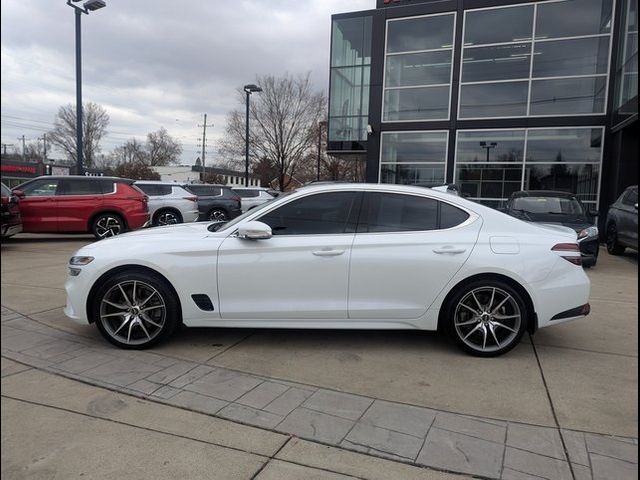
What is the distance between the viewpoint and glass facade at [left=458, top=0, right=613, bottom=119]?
16.8 metres

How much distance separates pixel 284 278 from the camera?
416cm

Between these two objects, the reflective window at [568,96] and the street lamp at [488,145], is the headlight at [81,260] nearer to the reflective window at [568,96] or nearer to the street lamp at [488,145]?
the street lamp at [488,145]

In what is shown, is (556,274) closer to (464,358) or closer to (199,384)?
(464,358)

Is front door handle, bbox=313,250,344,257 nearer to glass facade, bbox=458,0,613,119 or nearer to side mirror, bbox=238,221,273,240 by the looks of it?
side mirror, bbox=238,221,273,240

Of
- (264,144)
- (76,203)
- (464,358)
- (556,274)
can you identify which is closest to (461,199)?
(556,274)

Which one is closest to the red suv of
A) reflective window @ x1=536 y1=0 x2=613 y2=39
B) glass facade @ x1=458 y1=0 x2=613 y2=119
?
glass facade @ x1=458 y1=0 x2=613 y2=119

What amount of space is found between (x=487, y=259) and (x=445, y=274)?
0.38m

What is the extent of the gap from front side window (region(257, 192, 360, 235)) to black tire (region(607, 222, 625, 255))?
9.66m

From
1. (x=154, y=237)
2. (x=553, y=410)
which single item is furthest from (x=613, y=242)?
(x=154, y=237)

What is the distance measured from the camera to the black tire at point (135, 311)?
4.20 metres

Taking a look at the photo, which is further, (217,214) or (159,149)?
(159,149)

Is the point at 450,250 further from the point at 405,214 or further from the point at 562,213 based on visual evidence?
the point at 562,213

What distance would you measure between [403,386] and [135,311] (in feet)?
7.76

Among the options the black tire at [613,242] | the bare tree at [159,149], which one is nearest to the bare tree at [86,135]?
the bare tree at [159,149]
